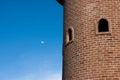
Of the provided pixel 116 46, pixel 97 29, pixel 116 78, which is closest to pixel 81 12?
pixel 97 29

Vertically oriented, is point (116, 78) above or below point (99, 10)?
below

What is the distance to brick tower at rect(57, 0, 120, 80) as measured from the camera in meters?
14.2

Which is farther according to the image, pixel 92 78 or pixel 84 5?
pixel 84 5

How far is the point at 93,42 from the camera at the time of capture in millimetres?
14711

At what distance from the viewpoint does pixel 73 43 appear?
50.9 feet

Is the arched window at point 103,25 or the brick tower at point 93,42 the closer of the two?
the brick tower at point 93,42

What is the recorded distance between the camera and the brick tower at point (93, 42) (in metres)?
14.2

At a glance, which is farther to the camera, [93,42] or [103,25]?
[103,25]

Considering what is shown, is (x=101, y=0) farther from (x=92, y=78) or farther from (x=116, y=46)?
(x=92, y=78)

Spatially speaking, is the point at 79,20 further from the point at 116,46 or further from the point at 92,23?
the point at 116,46

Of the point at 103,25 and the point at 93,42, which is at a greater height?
the point at 103,25

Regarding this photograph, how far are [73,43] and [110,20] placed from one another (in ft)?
6.76

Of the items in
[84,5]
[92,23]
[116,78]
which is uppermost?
[84,5]

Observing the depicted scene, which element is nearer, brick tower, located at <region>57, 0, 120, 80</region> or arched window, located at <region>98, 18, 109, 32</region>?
brick tower, located at <region>57, 0, 120, 80</region>
